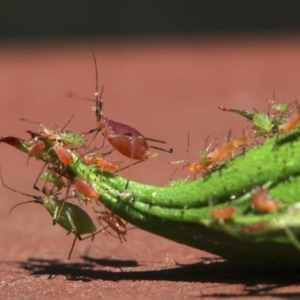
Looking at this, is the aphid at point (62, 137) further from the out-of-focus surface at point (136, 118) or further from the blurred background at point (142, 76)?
the blurred background at point (142, 76)

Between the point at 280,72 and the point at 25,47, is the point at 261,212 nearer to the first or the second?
the point at 280,72

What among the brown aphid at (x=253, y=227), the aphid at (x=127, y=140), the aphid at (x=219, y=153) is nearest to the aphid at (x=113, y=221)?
the aphid at (x=127, y=140)

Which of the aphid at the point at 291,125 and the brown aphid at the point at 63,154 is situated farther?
the brown aphid at the point at 63,154

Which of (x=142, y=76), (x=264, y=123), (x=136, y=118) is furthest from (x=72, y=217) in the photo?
(x=142, y=76)

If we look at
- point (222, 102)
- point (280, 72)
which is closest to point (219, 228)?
point (222, 102)

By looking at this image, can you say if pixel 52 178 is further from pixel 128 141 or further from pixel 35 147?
pixel 128 141
